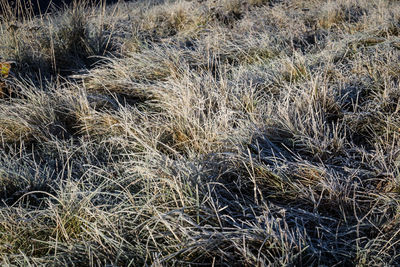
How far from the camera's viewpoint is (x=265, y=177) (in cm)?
166

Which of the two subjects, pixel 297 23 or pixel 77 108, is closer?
pixel 77 108

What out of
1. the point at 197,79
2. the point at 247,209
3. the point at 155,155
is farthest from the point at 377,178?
the point at 197,79

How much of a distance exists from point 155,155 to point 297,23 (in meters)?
3.34

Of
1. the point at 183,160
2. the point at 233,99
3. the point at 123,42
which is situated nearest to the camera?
the point at 183,160

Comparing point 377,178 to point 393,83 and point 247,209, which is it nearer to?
point 247,209

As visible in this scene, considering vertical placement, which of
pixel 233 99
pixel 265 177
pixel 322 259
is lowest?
pixel 322 259

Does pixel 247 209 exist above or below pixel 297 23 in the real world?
below

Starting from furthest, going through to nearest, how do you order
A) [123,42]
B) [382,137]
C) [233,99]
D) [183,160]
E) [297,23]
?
[297,23], [123,42], [233,99], [382,137], [183,160]

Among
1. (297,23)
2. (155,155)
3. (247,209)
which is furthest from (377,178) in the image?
(297,23)

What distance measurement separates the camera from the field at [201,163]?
1316 mm

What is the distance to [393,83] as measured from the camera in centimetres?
235

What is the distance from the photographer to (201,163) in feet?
5.57

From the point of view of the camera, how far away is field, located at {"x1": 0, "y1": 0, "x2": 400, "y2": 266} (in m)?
1.32

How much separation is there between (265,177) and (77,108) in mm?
1497
